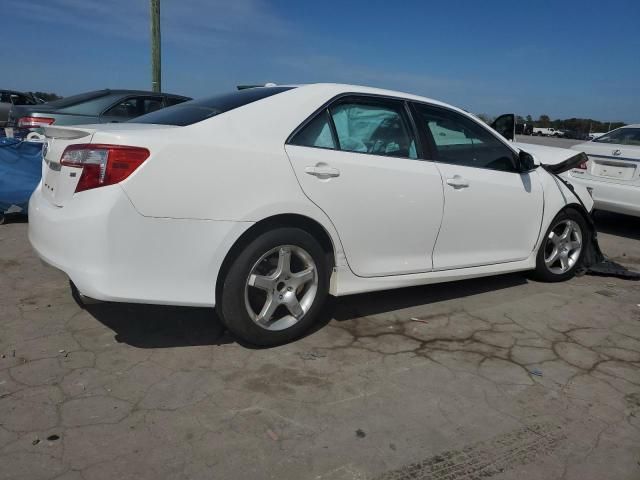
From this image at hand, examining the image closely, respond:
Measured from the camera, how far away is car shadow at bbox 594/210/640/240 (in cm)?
745

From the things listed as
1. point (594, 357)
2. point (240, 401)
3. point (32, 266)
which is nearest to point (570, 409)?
point (594, 357)

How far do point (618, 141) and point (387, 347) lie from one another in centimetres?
568

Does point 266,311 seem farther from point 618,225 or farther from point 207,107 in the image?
point 618,225

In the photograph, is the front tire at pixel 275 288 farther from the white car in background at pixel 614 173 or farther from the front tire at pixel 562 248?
the white car in background at pixel 614 173

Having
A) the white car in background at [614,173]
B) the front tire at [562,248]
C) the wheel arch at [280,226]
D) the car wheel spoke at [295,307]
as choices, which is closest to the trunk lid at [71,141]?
the wheel arch at [280,226]

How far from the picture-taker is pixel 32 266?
181 inches

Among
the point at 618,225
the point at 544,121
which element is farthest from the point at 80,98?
the point at 544,121

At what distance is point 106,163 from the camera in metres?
2.71

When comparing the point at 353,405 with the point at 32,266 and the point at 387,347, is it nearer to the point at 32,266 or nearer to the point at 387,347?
the point at 387,347

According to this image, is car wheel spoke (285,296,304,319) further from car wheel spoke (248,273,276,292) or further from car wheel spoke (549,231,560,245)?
car wheel spoke (549,231,560,245)

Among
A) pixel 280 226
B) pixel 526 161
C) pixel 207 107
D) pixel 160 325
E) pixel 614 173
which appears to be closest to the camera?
pixel 280 226

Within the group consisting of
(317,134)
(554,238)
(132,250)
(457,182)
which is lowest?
(554,238)

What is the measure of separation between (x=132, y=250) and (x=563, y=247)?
386 centimetres

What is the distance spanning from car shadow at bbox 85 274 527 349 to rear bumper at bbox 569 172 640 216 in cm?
316
